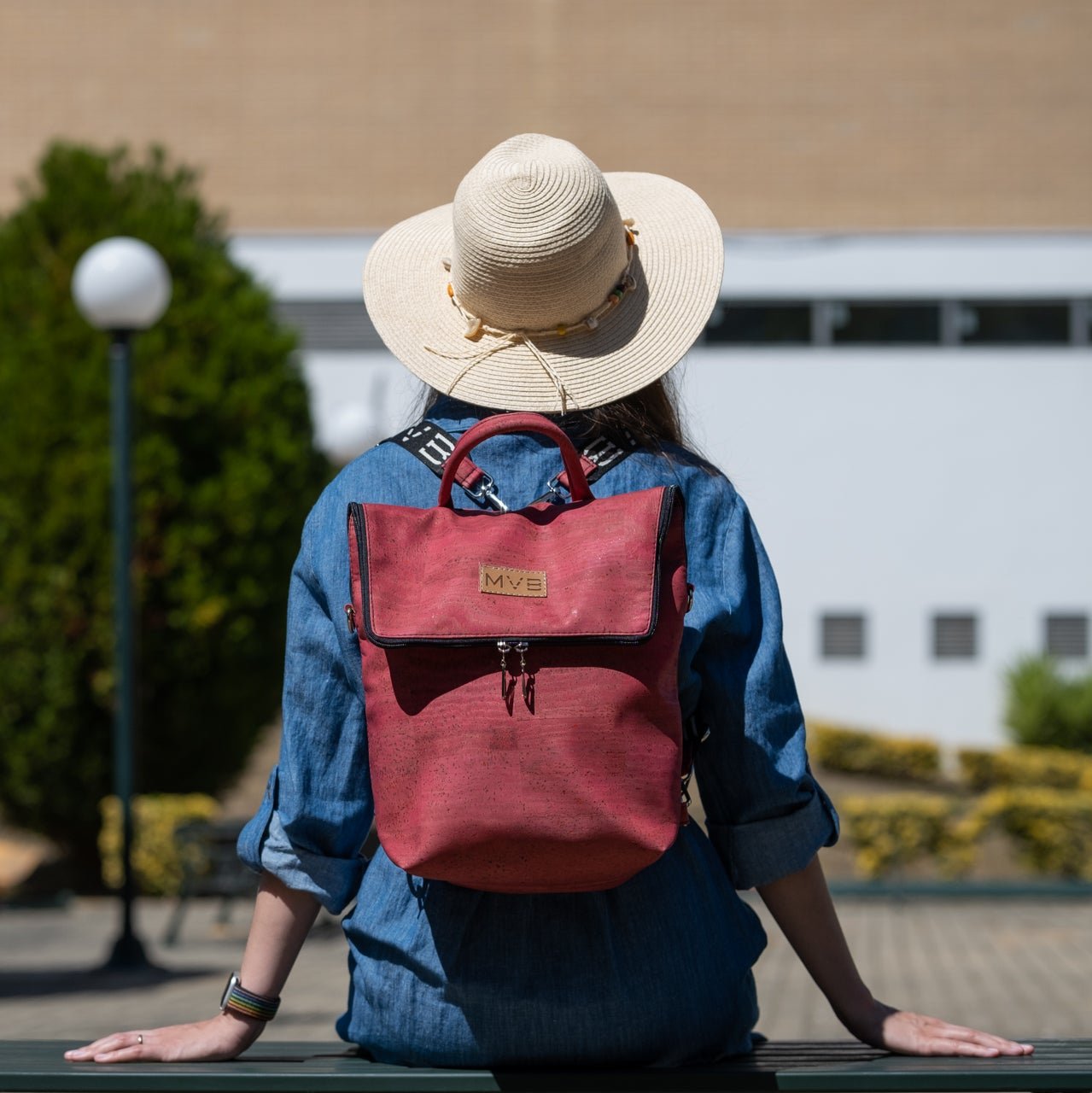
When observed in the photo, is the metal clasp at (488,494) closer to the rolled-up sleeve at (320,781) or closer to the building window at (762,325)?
the rolled-up sleeve at (320,781)

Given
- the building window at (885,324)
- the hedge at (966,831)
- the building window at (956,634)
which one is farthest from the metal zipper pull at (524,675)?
the building window at (956,634)

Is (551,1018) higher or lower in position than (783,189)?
lower

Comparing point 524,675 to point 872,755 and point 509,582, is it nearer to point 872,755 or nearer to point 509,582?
point 509,582

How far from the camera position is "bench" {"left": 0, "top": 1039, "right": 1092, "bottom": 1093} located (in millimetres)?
2084

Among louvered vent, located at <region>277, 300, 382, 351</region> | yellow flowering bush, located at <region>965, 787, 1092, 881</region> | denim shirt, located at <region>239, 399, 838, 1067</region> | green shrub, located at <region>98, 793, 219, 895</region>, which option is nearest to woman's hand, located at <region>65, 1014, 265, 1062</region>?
denim shirt, located at <region>239, 399, 838, 1067</region>

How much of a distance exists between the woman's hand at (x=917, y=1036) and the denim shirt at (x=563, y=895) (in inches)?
6.6

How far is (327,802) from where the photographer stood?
7.20 ft

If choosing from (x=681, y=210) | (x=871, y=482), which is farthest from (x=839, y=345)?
(x=681, y=210)

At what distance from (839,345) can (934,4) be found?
511 cm

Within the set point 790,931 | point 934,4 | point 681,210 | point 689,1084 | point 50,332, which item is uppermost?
point 934,4

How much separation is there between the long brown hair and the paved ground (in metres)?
4.57

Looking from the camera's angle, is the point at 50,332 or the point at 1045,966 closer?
the point at 1045,966

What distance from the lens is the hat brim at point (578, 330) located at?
2.24 m

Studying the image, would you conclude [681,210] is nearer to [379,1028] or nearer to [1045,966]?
[379,1028]
